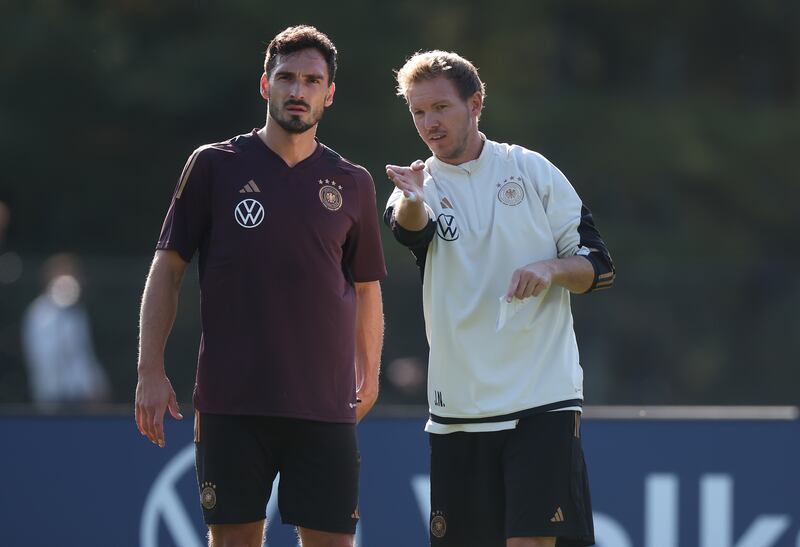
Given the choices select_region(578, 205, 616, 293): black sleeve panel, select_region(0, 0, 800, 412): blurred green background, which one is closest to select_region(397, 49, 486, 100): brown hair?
select_region(578, 205, 616, 293): black sleeve panel

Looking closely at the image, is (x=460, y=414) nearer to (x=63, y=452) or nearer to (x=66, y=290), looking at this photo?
(x=63, y=452)

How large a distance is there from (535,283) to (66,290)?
10.2 metres

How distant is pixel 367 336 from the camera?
566cm

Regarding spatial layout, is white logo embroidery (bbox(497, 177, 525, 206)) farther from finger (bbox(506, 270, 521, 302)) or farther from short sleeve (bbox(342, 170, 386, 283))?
short sleeve (bbox(342, 170, 386, 283))

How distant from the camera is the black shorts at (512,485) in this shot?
5.15 m

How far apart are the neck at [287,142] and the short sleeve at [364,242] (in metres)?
0.25

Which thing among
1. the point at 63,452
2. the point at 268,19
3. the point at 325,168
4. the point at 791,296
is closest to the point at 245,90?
the point at 268,19

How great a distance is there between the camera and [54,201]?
2114 centimetres

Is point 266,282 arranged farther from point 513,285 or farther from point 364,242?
point 513,285

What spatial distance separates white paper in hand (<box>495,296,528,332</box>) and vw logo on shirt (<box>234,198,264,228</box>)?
37.0 inches

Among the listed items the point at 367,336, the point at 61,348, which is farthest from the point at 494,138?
the point at 367,336

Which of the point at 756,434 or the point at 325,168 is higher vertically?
the point at 325,168

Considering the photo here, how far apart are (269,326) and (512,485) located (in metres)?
1.07

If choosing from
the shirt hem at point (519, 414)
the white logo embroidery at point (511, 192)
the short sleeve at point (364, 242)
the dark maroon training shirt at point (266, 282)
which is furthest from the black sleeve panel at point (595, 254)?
the dark maroon training shirt at point (266, 282)
